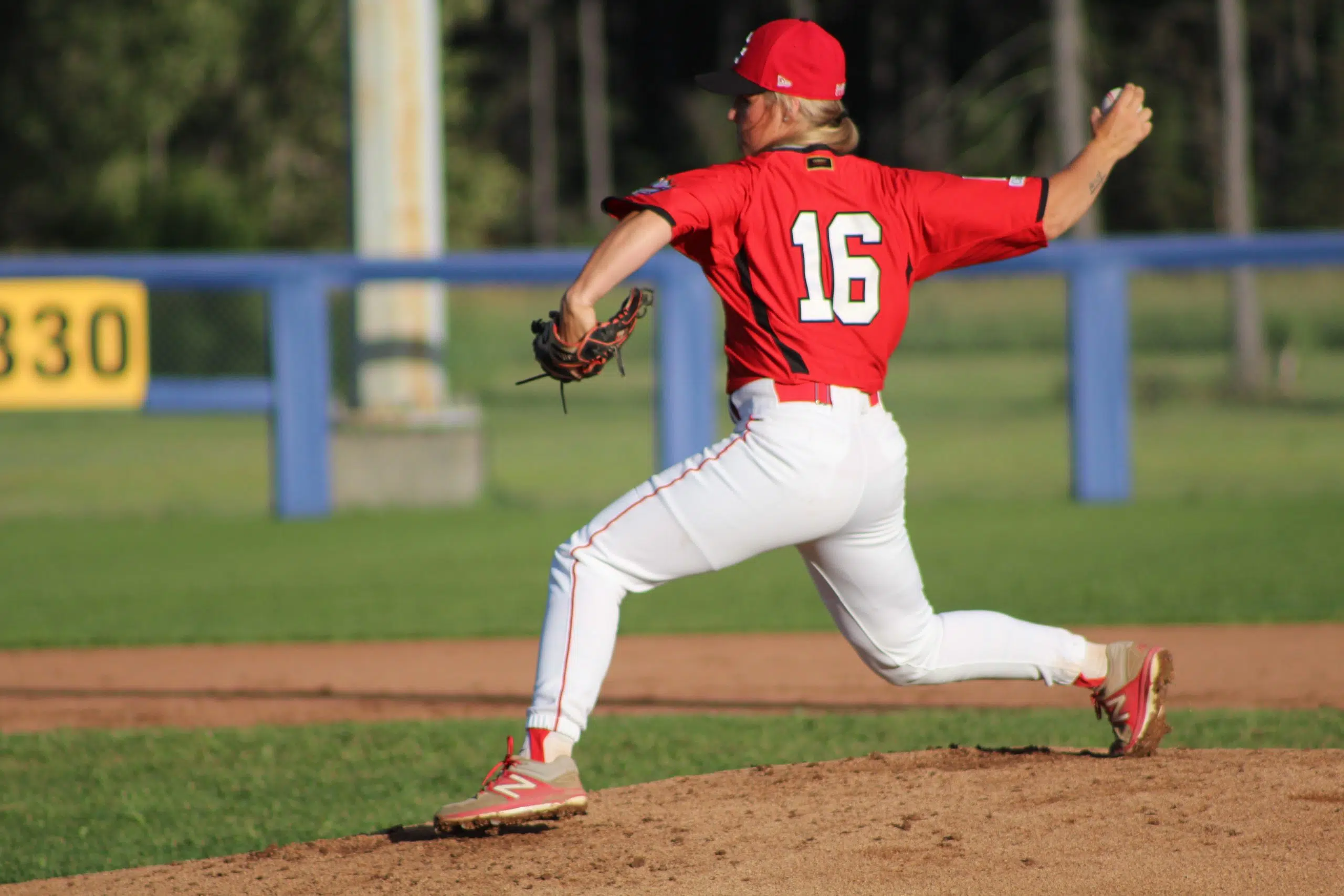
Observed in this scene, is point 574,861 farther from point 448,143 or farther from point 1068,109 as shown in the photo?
point 448,143

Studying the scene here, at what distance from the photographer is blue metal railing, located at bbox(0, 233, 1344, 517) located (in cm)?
1155

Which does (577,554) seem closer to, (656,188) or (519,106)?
(656,188)

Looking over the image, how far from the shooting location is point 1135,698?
412 cm

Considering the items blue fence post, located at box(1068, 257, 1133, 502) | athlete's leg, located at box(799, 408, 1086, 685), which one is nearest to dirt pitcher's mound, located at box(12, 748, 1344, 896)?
athlete's leg, located at box(799, 408, 1086, 685)

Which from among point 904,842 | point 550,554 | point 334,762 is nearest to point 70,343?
point 550,554

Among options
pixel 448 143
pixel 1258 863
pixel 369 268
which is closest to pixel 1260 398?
pixel 369 268

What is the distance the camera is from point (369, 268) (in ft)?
39.1

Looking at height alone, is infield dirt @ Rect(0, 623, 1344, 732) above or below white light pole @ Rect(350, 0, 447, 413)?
below

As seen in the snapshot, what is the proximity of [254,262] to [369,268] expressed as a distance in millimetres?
822

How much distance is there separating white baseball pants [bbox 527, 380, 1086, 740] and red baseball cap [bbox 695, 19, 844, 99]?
0.66 meters

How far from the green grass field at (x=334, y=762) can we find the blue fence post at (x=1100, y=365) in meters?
6.38

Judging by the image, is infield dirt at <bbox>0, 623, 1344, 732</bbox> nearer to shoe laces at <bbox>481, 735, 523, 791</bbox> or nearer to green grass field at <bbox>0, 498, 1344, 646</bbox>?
green grass field at <bbox>0, 498, 1344, 646</bbox>

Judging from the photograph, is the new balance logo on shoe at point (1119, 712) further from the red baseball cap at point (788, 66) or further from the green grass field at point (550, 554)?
the red baseball cap at point (788, 66)

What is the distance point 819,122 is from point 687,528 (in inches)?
→ 37.9
